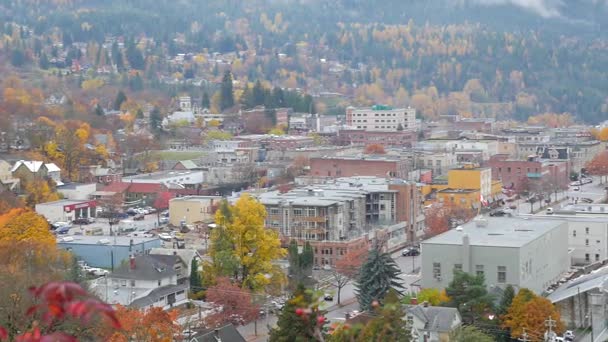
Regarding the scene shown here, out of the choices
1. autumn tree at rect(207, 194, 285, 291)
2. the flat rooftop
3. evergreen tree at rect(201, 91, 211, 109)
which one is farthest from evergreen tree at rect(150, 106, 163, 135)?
autumn tree at rect(207, 194, 285, 291)

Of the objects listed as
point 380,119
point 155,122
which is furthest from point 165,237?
point 380,119

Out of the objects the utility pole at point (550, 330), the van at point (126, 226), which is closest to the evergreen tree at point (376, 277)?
the utility pole at point (550, 330)

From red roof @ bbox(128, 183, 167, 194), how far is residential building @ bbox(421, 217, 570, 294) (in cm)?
931

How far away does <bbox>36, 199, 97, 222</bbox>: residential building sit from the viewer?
2011 centimetres

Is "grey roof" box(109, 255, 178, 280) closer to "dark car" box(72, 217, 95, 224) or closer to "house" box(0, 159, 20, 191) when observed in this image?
"dark car" box(72, 217, 95, 224)

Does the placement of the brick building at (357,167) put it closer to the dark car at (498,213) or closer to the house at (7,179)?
the dark car at (498,213)

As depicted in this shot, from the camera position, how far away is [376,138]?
33.8 m

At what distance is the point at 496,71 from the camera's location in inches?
2522

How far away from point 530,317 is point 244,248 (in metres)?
4.00

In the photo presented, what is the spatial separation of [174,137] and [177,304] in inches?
745

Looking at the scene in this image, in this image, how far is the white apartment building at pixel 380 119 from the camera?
3647cm

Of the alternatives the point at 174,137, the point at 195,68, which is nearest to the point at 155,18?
the point at 195,68

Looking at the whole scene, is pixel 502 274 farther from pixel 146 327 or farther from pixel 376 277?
pixel 146 327

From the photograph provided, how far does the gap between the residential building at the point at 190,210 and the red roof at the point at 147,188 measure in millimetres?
2380
